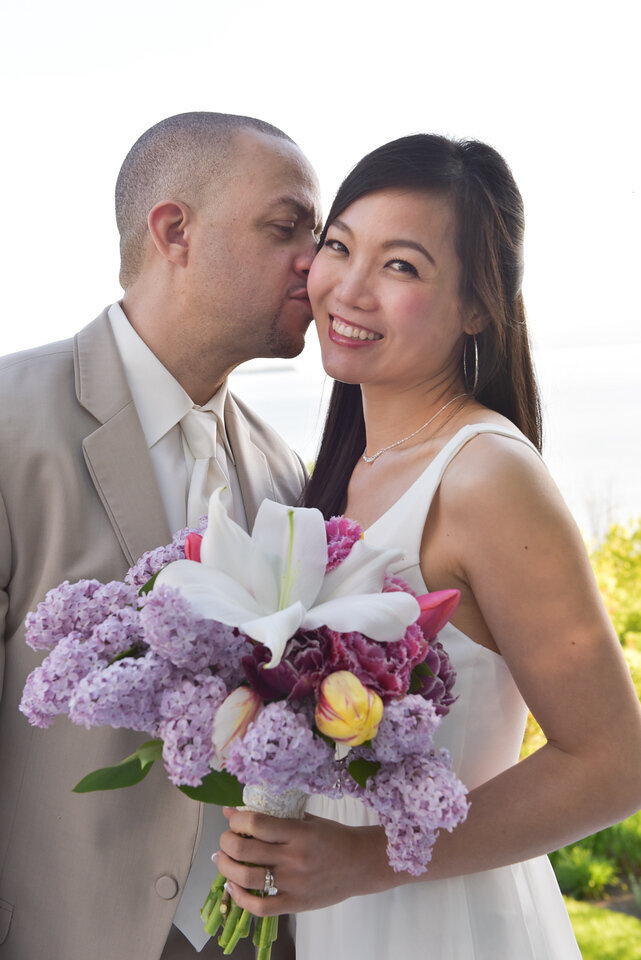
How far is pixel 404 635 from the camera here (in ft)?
4.65

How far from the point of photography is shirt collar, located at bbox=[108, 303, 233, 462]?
252 centimetres

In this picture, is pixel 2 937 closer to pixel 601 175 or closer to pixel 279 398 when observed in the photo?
pixel 601 175

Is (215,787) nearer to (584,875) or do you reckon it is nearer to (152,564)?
(152,564)

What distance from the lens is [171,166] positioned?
9.20 feet

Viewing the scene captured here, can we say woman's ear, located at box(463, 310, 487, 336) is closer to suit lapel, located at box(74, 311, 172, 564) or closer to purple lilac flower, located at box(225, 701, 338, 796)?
suit lapel, located at box(74, 311, 172, 564)

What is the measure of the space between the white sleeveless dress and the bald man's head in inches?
47.7

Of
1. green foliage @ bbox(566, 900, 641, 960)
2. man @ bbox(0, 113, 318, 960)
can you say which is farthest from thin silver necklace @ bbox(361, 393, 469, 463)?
green foliage @ bbox(566, 900, 641, 960)

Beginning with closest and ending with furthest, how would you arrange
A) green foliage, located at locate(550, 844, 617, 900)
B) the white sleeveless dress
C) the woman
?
the woman, the white sleeveless dress, green foliage, located at locate(550, 844, 617, 900)

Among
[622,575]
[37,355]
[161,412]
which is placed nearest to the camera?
[37,355]

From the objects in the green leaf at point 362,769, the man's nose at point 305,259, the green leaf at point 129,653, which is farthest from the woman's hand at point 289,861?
the man's nose at point 305,259

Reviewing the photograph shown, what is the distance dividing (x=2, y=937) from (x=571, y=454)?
11926 mm

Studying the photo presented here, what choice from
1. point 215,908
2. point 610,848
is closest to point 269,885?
point 215,908

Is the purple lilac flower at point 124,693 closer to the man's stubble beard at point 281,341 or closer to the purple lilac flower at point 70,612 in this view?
the purple lilac flower at point 70,612

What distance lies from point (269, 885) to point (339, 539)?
653 millimetres
